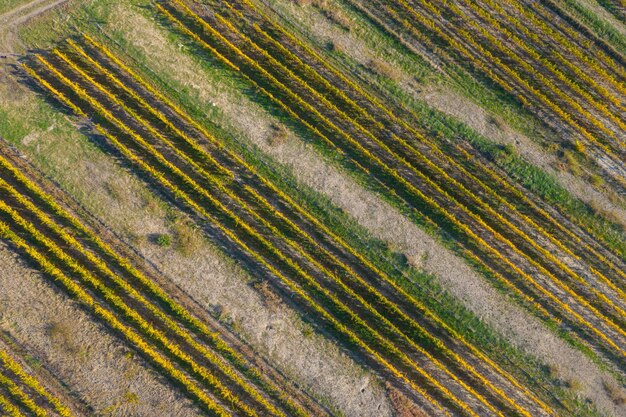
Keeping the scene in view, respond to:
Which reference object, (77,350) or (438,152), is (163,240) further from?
(438,152)

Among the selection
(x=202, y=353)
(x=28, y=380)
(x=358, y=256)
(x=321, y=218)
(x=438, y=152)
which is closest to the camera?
(x=28, y=380)

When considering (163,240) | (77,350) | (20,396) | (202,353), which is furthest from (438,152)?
(20,396)

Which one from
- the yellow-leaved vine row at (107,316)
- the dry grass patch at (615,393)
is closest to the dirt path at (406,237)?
the dry grass patch at (615,393)

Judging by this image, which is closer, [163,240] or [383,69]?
[163,240]

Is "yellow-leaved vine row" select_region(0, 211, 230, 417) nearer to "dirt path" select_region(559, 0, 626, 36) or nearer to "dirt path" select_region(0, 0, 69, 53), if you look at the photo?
"dirt path" select_region(0, 0, 69, 53)

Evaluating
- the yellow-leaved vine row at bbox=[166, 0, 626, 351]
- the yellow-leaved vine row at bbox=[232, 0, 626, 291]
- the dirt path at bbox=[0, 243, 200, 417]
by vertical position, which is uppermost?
the yellow-leaved vine row at bbox=[232, 0, 626, 291]

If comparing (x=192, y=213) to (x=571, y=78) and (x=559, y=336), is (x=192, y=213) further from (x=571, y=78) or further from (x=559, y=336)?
(x=571, y=78)

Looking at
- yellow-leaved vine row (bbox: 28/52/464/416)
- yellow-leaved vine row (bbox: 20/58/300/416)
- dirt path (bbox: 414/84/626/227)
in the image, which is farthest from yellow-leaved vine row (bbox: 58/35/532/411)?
dirt path (bbox: 414/84/626/227)
